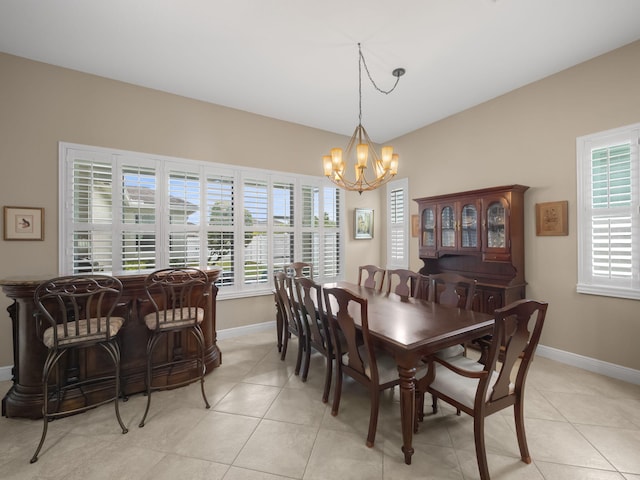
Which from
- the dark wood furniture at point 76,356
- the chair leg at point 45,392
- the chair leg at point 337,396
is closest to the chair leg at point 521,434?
the chair leg at point 337,396

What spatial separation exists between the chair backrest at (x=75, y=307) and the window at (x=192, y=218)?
528mm

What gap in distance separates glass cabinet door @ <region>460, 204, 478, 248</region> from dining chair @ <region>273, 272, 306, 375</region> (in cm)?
239

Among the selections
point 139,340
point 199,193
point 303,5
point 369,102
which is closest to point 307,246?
point 199,193

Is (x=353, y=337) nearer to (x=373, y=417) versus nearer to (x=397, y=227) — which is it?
(x=373, y=417)

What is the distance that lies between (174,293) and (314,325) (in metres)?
1.28

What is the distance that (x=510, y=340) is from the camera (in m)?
1.56

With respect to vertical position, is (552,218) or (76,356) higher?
(552,218)

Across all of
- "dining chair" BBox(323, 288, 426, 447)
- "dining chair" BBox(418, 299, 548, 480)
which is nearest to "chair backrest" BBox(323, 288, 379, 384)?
"dining chair" BBox(323, 288, 426, 447)

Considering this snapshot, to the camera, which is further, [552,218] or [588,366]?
[552,218]

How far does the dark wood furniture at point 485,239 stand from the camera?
10.7ft

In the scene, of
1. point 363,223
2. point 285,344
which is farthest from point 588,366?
point 363,223

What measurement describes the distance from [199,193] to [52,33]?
1934 mm

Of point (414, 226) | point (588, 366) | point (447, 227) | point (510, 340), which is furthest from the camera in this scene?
point (414, 226)

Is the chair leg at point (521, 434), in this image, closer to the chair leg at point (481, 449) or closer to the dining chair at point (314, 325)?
the chair leg at point (481, 449)
